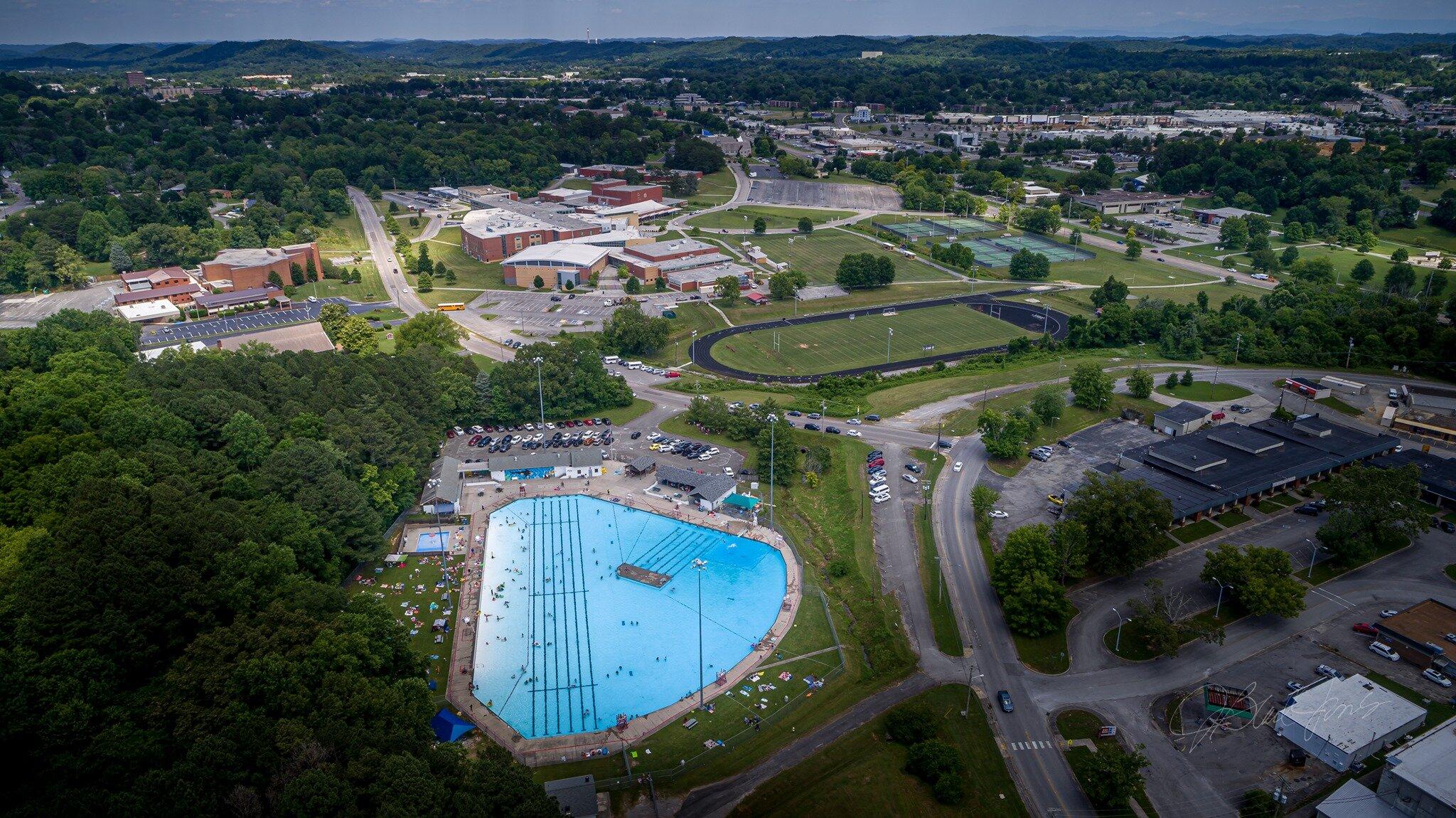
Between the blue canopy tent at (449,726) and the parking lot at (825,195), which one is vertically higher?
the parking lot at (825,195)

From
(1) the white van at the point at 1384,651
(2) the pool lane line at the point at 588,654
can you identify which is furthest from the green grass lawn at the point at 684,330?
(1) the white van at the point at 1384,651

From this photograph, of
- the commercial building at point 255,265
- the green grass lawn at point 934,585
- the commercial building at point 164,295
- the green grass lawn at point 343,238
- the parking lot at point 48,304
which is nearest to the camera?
the green grass lawn at point 934,585

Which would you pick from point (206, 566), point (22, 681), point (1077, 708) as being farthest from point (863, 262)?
point (22, 681)

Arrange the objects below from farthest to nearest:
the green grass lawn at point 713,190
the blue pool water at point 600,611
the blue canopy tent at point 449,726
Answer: the green grass lawn at point 713,190 < the blue pool water at point 600,611 < the blue canopy tent at point 449,726

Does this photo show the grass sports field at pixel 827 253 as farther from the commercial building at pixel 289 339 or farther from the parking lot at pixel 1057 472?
the commercial building at pixel 289 339

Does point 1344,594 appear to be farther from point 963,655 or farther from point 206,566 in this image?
point 206,566

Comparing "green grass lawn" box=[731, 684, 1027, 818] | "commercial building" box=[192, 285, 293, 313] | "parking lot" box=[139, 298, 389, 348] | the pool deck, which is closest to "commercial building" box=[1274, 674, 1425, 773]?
"green grass lawn" box=[731, 684, 1027, 818]

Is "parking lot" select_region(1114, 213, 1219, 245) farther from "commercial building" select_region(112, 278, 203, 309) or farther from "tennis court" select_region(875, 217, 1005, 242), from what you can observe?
"commercial building" select_region(112, 278, 203, 309)
